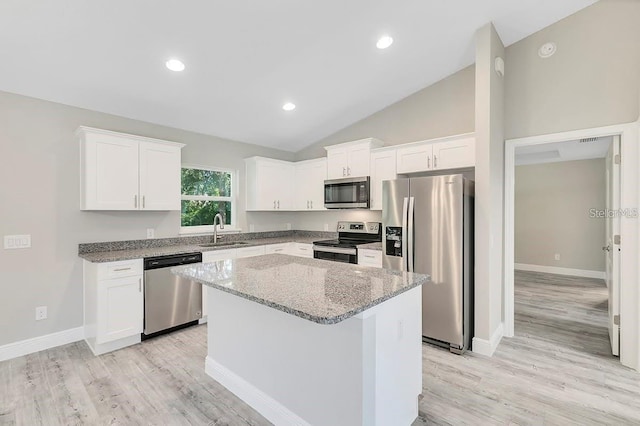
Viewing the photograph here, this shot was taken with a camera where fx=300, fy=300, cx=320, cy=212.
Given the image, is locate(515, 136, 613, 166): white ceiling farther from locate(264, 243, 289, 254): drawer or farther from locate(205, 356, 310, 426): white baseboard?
locate(205, 356, 310, 426): white baseboard

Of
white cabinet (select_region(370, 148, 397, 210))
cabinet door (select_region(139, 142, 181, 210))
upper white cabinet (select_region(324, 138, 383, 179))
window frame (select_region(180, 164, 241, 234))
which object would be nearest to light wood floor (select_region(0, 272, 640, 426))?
window frame (select_region(180, 164, 241, 234))

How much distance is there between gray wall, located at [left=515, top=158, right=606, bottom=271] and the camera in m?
6.05

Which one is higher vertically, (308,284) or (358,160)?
(358,160)

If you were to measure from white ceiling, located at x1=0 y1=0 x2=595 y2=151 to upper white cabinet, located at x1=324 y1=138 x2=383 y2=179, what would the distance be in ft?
2.16

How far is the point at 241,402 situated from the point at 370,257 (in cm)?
215

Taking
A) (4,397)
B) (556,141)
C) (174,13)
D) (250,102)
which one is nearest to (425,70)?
(556,141)

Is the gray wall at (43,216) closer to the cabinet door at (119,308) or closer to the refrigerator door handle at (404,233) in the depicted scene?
the cabinet door at (119,308)

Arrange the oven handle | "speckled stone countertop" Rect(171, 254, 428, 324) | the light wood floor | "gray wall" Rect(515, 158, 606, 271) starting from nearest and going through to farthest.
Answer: "speckled stone countertop" Rect(171, 254, 428, 324) < the light wood floor < the oven handle < "gray wall" Rect(515, 158, 606, 271)

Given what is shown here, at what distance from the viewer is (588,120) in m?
3.01

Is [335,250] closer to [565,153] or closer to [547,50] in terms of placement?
[547,50]

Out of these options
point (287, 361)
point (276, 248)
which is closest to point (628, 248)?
point (287, 361)

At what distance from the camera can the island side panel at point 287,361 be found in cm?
160

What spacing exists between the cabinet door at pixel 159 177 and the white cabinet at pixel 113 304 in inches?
30.7

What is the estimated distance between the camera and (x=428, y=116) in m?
4.09
